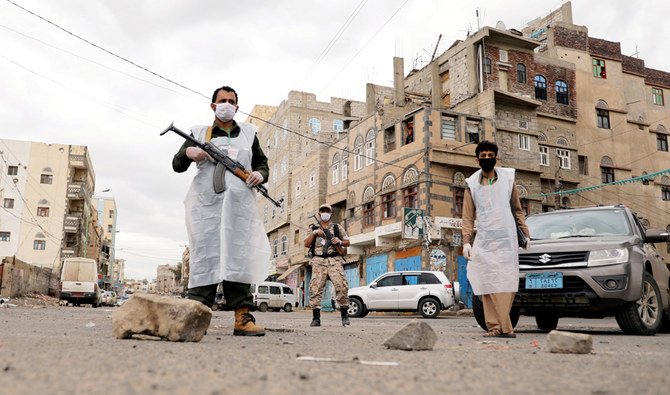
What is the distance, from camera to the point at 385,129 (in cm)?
3034

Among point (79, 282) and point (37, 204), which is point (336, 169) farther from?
point (37, 204)

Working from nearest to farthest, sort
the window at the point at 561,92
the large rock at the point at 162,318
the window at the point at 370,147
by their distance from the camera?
the large rock at the point at 162,318, the window at the point at 370,147, the window at the point at 561,92

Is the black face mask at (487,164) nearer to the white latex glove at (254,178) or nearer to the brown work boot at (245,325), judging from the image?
the white latex glove at (254,178)

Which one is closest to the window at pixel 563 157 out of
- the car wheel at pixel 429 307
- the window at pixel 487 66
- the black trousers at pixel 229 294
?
the window at pixel 487 66

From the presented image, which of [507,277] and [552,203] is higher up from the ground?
[552,203]

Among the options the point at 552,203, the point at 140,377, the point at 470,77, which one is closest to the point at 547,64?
the point at 470,77

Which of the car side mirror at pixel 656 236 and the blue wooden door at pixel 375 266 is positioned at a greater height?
the blue wooden door at pixel 375 266

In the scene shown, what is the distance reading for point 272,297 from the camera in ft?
95.9

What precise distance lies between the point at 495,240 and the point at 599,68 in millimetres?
36577

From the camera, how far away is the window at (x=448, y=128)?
2816cm

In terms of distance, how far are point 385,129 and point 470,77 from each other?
19.6ft

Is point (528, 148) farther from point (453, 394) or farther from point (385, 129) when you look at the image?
point (453, 394)

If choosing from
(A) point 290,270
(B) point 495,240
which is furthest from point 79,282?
(B) point 495,240

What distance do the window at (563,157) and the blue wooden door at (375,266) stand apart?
12400 millimetres
